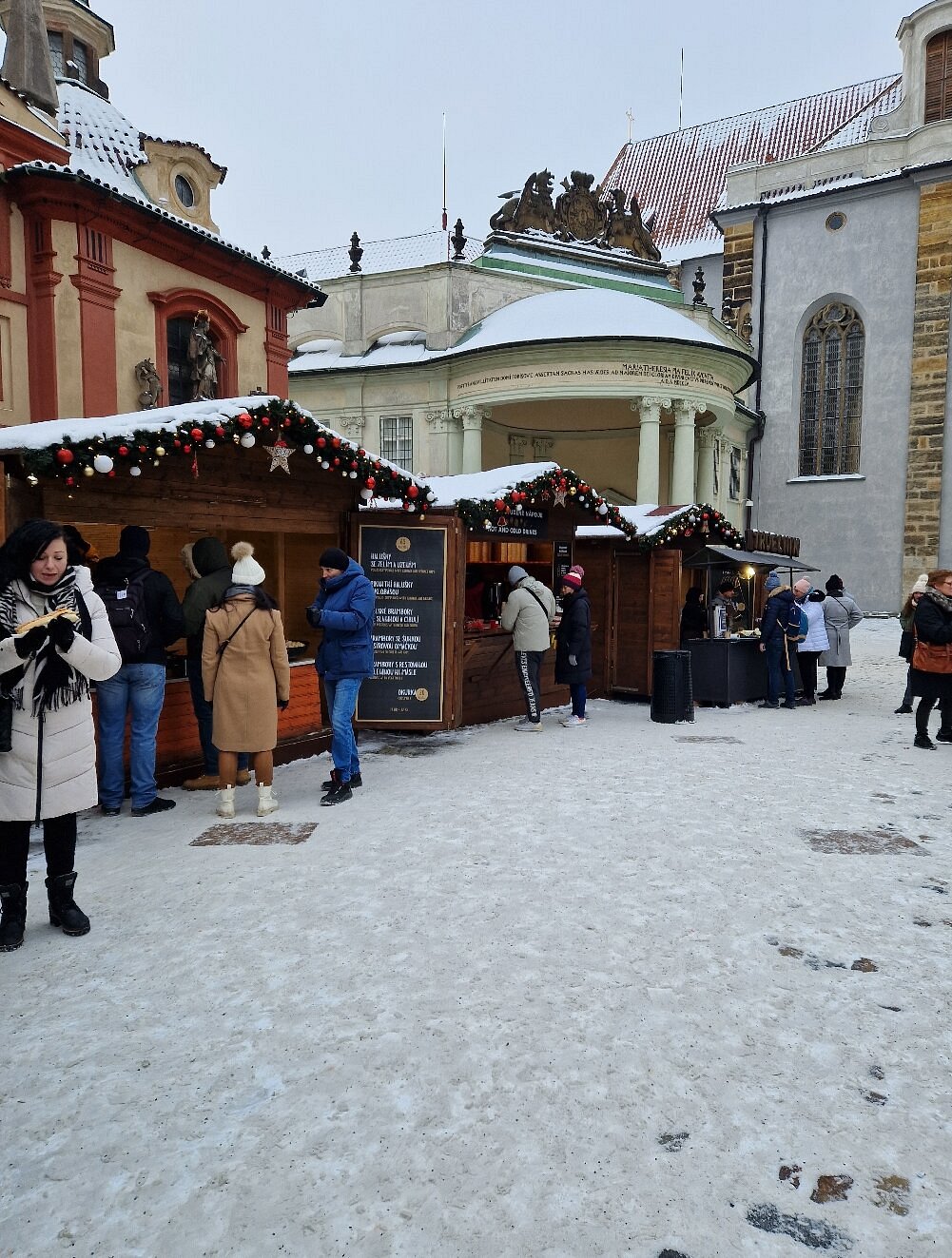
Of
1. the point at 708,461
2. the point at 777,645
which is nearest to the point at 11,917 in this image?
the point at 777,645

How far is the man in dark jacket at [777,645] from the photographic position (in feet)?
39.8

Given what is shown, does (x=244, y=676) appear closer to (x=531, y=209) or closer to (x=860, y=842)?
(x=860, y=842)

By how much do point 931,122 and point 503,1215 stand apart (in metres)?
35.1

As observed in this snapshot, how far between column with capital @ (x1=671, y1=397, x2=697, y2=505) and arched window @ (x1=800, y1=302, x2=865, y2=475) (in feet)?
28.2

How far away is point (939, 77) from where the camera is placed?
29578 millimetres

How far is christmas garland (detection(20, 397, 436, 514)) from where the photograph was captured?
238 inches

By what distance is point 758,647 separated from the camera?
41.5 ft

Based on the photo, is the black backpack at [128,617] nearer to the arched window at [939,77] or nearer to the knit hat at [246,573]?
the knit hat at [246,573]

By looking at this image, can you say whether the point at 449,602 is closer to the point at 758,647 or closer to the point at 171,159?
the point at 758,647

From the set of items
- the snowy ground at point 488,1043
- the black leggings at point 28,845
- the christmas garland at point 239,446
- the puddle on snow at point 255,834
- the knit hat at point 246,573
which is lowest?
the puddle on snow at point 255,834

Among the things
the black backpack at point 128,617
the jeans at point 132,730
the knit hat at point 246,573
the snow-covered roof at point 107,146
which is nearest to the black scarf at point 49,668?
the knit hat at point 246,573

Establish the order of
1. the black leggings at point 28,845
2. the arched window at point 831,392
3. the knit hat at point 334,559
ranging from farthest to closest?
the arched window at point 831,392 < the knit hat at point 334,559 < the black leggings at point 28,845

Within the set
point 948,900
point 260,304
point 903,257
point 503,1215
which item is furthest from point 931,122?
point 503,1215

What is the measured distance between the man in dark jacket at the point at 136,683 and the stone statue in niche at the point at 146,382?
8.05 m
